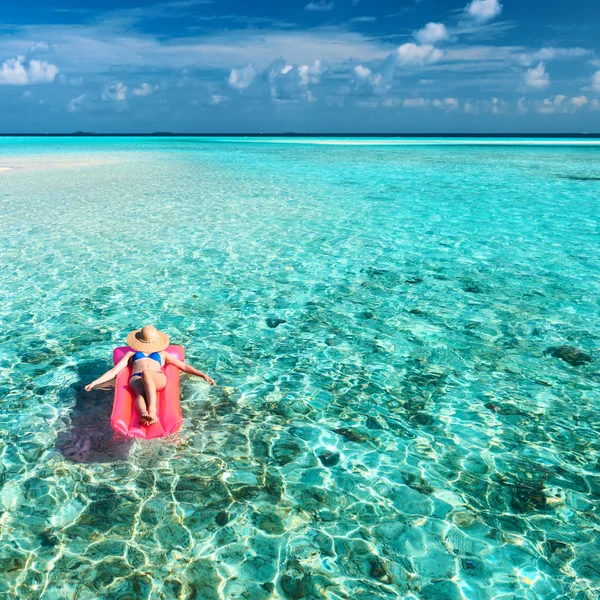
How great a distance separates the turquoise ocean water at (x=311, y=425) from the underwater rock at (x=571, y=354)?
25 mm

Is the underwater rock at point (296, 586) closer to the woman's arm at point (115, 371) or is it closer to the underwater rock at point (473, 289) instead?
the woman's arm at point (115, 371)

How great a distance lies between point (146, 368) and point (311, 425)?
1.63 m

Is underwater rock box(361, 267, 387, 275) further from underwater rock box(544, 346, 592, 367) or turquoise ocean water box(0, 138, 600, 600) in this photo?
underwater rock box(544, 346, 592, 367)

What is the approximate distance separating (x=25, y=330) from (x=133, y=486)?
12.6 ft

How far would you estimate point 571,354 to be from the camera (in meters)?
6.39

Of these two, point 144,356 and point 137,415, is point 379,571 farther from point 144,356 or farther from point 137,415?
point 144,356

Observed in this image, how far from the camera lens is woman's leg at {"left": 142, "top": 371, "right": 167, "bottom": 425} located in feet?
14.5

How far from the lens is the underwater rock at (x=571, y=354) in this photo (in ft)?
20.4

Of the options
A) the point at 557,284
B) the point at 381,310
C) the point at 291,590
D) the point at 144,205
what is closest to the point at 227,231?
the point at 144,205

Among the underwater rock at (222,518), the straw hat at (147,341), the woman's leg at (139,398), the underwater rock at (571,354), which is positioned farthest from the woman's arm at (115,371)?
the underwater rock at (571,354)

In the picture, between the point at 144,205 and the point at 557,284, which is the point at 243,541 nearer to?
the point at 557,284

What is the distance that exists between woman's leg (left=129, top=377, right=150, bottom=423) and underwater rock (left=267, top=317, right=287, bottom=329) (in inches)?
110

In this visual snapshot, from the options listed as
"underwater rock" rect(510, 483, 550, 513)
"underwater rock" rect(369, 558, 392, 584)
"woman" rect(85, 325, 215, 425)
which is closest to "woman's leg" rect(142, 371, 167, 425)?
"woman" rect(85, 325, 215, 425)

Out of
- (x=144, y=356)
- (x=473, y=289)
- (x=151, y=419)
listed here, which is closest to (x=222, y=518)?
(x=151, y=419)
